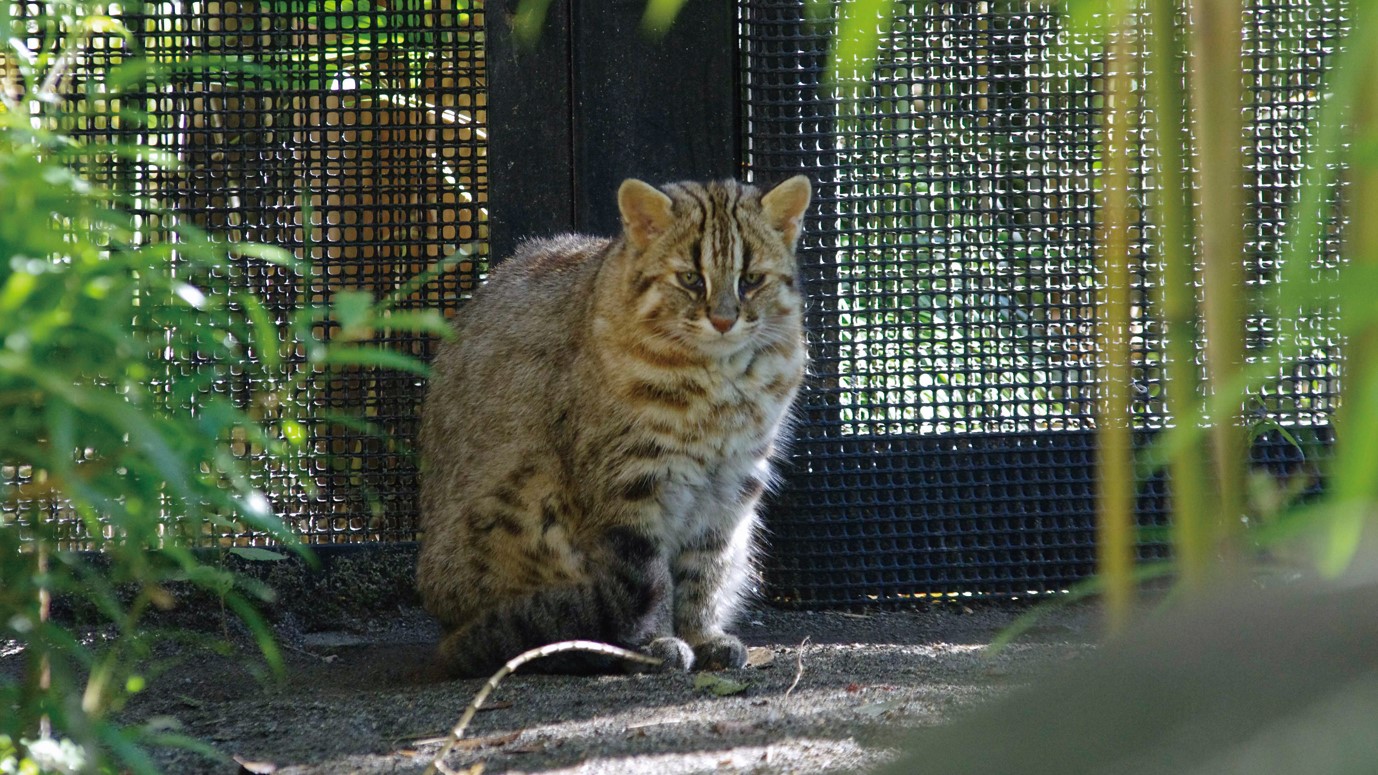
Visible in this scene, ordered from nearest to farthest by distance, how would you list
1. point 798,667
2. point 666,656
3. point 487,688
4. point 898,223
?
point 487,688
point 798,667
point 666,656
point 898,223

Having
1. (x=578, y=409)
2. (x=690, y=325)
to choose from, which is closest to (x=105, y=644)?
(x=578, y=409)

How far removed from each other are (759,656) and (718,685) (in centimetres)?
48

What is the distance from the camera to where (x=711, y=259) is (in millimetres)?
3980

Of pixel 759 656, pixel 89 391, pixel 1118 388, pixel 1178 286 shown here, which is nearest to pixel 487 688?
pixel 89 391

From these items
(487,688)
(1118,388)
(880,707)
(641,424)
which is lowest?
(880,707)

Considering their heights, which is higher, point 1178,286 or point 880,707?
point 1178,286

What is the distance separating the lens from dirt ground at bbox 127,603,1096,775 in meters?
2.62

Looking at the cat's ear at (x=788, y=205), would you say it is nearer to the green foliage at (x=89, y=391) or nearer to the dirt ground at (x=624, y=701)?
the dirt ground at (x=624, y=701)

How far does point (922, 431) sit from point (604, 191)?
4.17 feet

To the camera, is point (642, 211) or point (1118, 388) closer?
point (1118, 388)

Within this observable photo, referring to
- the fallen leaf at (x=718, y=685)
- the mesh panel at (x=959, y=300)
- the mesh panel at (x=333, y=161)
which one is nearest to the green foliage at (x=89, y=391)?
the fallen leaf at (x=718, y=685)

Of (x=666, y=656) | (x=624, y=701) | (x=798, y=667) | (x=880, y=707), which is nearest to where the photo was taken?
(x=880, y=707)

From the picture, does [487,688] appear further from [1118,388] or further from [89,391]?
[1118,388]

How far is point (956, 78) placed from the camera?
4238 millimetres
